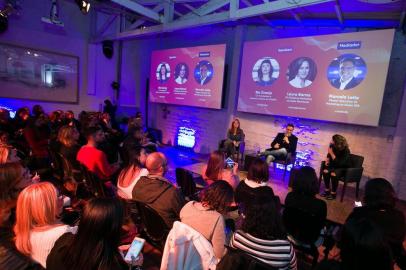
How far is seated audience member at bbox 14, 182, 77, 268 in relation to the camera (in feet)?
4.62

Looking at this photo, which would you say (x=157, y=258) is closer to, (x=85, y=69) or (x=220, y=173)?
(x=220, y=173)

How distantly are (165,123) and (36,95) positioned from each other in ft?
12.7

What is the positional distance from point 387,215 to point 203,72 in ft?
19.8

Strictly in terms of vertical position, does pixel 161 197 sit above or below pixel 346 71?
below

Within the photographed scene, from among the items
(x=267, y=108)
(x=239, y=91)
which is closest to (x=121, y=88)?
(x=239, y=91)

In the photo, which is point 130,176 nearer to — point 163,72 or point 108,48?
point 163,72

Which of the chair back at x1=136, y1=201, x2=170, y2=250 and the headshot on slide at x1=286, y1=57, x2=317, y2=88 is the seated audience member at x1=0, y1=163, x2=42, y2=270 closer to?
the chair back at x1=136, y1=201, x2=170, y2=250

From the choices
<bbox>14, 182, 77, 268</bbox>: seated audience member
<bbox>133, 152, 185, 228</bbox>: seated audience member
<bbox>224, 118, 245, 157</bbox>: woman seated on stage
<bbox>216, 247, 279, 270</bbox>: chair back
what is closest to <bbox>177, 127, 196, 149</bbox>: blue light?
<bbox>224, 118, 245, 157</bbox>: woman seated on stage

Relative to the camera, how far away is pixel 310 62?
5512 millimetres

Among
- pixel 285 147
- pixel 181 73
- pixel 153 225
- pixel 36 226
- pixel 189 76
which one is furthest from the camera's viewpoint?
pixel 181 73

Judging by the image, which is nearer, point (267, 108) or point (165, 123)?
point (267, 108)

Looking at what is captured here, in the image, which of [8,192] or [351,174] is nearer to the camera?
[8,192]

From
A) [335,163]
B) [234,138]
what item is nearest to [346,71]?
[335,163]

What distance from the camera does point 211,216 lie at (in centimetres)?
173
